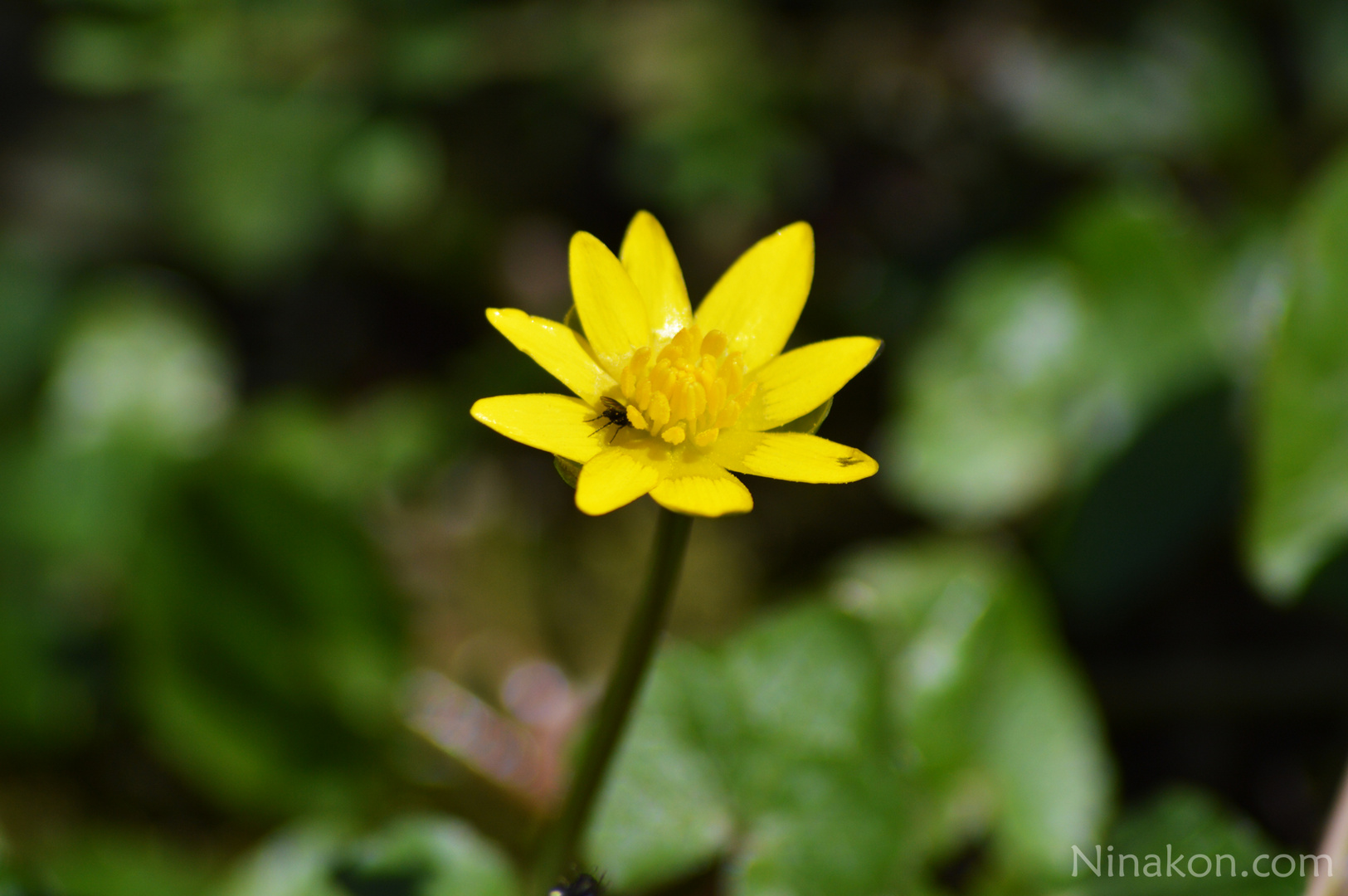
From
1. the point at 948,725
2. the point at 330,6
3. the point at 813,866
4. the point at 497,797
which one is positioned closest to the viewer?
the point at 813,866

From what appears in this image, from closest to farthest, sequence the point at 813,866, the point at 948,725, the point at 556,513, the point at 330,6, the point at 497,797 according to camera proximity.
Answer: the point at 813,866, the point at 948,725, the point at 497,797, the point at 556,513, the point at 330,6

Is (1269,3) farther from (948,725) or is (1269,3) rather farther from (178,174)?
(178,174)

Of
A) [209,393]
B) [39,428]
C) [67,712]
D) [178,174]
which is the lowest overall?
[67,712]

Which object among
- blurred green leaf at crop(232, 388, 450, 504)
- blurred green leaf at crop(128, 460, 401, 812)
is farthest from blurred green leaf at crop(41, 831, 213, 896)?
blurred green leaf at crop(232, 388, 450, 504)

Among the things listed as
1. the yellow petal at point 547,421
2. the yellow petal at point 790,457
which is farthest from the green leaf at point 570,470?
the yellow petal at point 790,457

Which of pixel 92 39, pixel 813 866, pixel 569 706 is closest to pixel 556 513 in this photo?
pixel 569 706

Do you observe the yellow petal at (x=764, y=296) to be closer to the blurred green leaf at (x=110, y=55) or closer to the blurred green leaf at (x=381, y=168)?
the blurred green leaf at (x=381, y=168)
